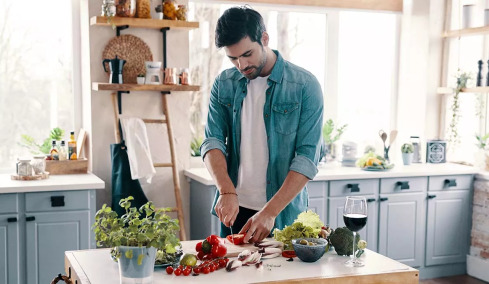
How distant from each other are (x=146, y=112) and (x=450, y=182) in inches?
96.5

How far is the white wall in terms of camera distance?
14.5ft

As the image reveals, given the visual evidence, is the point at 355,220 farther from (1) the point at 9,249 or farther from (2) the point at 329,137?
(2) the point at 329,137

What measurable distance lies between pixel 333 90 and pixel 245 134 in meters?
2.79

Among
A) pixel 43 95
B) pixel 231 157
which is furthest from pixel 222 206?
pixel 43 95

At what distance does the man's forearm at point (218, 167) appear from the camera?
270cm

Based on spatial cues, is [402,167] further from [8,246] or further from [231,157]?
[8,246]

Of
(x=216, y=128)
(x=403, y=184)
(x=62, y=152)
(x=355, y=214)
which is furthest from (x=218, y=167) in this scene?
(x=403, y=184)

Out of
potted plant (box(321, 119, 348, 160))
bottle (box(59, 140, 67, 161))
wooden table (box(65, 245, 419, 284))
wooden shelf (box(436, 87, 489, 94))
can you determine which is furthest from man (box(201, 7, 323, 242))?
wooden shelf (box(436, 87, 489, 94))

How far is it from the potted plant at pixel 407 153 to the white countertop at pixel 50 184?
2603 millimetres

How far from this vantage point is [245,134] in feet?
9.31

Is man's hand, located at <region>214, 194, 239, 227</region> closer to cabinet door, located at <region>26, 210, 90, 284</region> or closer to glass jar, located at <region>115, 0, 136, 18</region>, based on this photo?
cabinet door, located at <region>26, 210, 90, 284</region>

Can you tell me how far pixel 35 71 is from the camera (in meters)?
4.62

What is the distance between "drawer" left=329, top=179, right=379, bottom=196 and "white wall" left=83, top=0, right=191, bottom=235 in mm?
1098

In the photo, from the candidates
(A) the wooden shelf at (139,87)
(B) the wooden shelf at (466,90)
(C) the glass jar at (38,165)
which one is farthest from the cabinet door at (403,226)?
(C) the glass jar at (38,165)
